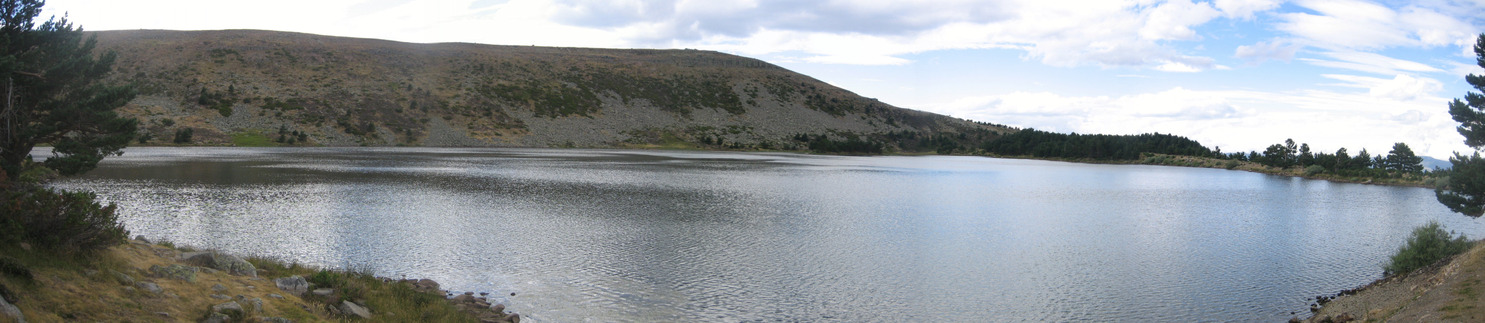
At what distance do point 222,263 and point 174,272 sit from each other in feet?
5.64

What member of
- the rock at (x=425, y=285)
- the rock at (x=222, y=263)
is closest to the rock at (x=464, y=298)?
the rock at (x=425, y=285)

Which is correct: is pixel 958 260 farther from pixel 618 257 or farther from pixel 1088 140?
pixel 1088 140

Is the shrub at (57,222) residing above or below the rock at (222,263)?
above

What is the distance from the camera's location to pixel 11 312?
8016 mm

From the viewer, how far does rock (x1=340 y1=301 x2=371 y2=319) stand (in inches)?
481

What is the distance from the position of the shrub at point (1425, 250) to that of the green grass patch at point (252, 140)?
102987 mm

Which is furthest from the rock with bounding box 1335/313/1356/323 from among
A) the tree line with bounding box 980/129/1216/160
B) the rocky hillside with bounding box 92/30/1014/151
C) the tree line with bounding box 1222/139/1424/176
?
the tree line with bounding box 980/129/1216/160

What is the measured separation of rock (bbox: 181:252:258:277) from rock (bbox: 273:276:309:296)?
62 centimetres

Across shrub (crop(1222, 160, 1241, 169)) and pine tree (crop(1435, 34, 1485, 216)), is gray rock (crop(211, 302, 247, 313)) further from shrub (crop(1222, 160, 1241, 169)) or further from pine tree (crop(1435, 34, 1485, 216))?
shrub (crop(1222, 160, 1241, 169))

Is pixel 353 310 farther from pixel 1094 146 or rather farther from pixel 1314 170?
pixel 1094 146

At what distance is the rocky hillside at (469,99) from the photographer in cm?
10338

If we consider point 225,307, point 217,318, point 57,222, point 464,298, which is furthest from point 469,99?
point 217,318

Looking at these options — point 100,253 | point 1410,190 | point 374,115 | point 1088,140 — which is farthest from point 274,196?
point 1088,140

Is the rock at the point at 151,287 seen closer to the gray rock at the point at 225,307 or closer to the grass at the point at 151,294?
the grass at the point at 151,294
